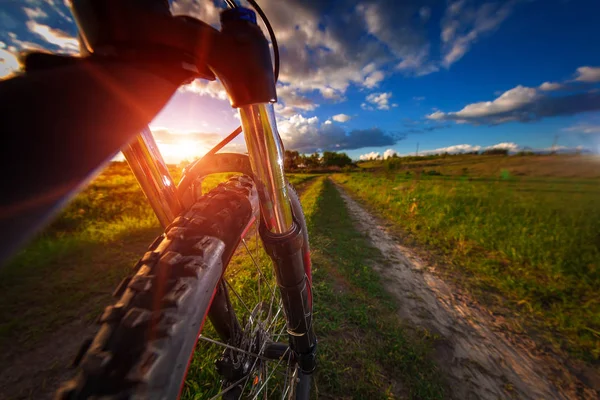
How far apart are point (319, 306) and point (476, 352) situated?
1.92 metres

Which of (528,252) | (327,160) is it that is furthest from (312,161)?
(528,252)

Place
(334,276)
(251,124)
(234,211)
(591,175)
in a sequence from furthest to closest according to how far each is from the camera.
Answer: (591,175) → (334,276) → (234,211) → (251,124)

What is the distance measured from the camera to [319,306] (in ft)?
10.0

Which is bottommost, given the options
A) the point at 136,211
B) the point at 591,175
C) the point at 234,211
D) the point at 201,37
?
the point at 136,211

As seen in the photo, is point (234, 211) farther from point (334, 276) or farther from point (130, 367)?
point (334, 276)

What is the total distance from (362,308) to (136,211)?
316 inches

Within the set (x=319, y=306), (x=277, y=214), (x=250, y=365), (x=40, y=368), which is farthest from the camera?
(x=319, y=306)

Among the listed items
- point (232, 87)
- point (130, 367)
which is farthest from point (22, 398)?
point (232, 87)

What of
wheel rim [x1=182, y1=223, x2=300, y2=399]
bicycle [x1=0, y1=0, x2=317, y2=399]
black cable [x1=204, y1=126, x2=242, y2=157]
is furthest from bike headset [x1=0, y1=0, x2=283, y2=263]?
wheel rim [x1=182, y1=223, x2=300, y2=399]

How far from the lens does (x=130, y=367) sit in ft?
1.73

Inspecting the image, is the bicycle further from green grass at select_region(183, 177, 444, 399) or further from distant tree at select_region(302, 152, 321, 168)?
distant tree at select_region(302, 152, 321, 168)

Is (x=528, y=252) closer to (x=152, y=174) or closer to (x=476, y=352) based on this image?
(x=476, y=352)

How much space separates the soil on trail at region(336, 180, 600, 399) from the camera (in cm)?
219

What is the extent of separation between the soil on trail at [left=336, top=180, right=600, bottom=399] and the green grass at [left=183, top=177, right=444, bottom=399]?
0.84 feet
